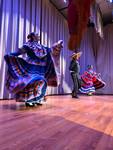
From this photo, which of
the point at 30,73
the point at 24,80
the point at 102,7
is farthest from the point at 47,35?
the point at 24,80

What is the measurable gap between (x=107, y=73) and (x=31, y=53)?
239 inches

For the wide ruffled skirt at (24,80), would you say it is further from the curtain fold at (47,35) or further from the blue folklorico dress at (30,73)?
the curtain fold at (47,35)

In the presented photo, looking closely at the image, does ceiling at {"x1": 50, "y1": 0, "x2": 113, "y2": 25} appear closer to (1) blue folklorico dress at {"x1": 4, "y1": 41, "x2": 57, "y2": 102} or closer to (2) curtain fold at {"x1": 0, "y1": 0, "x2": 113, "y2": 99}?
(2) curtain fold at {"x1": 0, "y1": 0, "x2": 113, "y2": 99}

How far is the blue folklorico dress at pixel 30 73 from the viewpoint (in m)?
2.83

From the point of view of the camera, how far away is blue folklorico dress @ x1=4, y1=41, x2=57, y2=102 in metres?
2.83

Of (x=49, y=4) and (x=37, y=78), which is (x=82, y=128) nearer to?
(x=37, y=78)

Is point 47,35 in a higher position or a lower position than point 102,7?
lower

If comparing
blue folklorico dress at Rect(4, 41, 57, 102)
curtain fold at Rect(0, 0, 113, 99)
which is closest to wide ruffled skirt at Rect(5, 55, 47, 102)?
blue folklorico dress at Rect(4, 41, 57, 102)

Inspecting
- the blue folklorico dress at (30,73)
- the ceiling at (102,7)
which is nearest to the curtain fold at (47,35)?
the ceiling at (102,7)

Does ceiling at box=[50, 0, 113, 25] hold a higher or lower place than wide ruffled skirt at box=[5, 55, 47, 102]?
higher

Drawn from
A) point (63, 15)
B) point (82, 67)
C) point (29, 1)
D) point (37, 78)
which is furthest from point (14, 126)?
point (82, 67)

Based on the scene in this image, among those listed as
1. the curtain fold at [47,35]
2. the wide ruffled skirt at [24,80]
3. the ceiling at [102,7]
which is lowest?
the wide ruffled skirt at [24,80]

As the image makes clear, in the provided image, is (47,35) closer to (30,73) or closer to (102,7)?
(102,7)

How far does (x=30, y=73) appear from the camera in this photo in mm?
3010
